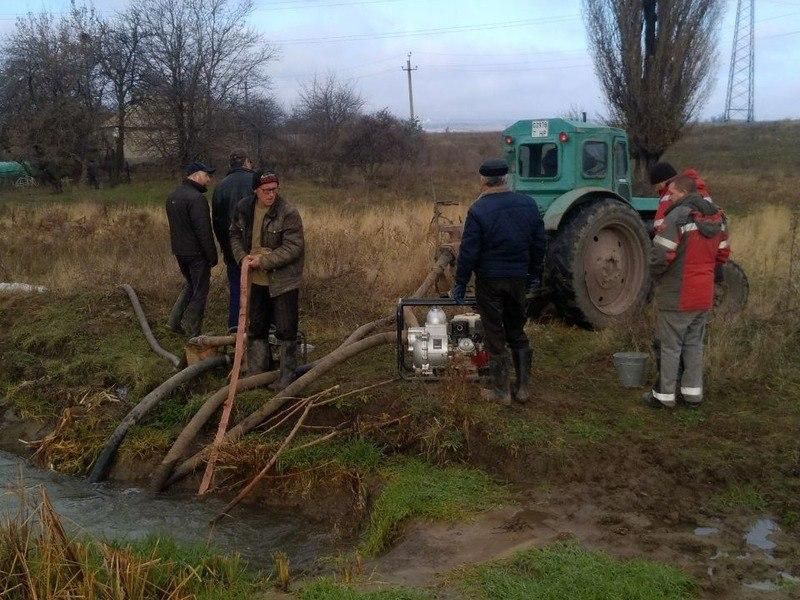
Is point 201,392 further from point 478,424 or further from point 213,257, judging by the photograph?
point 478,424

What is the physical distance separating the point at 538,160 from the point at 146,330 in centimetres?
461

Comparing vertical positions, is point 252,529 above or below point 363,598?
below

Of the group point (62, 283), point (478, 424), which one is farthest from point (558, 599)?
point (62, 283)

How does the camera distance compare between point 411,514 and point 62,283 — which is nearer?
point 411,514

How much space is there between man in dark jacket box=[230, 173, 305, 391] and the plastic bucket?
9.01ft

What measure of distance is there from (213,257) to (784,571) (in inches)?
240

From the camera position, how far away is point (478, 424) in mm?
6289

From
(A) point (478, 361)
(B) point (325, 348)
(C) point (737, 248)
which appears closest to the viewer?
(A) point (478, 361)

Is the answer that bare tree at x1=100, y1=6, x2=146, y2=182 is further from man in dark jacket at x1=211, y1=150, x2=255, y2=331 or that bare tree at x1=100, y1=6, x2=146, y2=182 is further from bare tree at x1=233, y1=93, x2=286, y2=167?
man in dark jacket at x1=211, y1=150, x2=255, y2=331

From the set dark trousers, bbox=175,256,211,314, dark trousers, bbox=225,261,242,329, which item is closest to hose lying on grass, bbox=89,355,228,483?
dark trousers, bbox=225,261,242,329

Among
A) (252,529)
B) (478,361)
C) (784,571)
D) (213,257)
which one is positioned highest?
(213,257)

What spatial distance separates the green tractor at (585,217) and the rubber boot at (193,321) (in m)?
3.64

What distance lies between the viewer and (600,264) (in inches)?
363

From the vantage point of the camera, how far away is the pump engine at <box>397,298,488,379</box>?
690 cm
